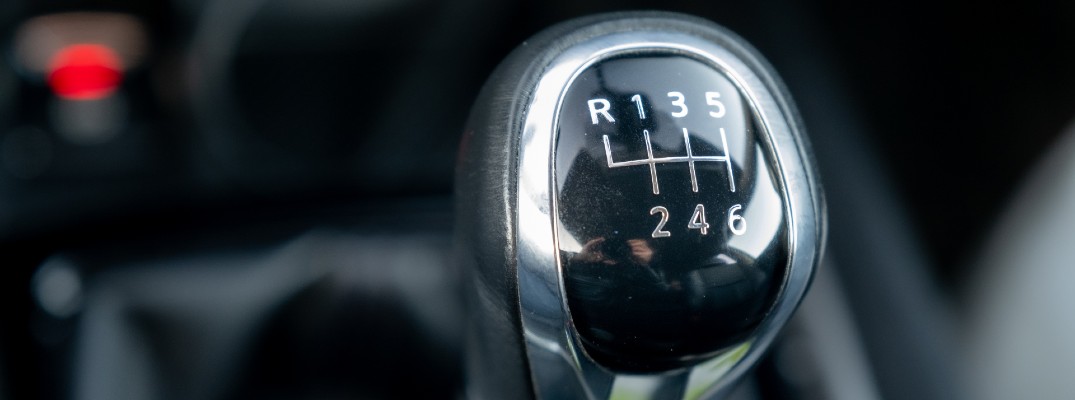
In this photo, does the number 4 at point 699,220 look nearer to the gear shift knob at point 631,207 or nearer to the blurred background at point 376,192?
the gear shift knob at point 631,207

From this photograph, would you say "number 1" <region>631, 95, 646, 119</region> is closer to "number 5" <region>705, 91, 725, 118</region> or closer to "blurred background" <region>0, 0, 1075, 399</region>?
"number 5" <region>705, 91, 725, 118</region>

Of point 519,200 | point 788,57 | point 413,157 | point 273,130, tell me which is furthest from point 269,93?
point 519,200

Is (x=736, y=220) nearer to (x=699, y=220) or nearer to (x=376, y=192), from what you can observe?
(x=699, y=220)

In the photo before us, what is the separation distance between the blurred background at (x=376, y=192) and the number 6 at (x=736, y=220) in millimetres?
239

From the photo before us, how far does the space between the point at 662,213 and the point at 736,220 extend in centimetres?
4

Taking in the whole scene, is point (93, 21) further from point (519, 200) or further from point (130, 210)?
point (519, 200)

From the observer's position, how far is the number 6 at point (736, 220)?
416 mm

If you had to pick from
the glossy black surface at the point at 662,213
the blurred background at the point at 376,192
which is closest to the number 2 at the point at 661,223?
the glossy black surface at the point at 662,213

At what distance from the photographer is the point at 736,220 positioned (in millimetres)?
418

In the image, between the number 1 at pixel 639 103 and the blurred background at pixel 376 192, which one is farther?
the blurred background at pixel 376 192

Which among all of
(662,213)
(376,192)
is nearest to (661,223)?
(662,213)

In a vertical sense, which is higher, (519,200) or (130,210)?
(130,210)

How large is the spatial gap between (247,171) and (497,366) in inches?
23.2

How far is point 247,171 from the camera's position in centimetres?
98
